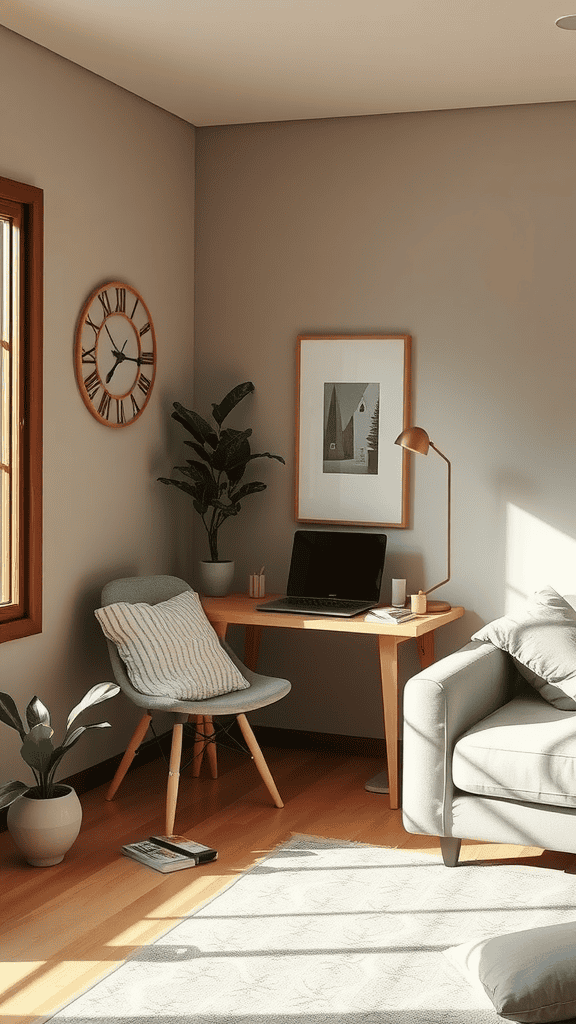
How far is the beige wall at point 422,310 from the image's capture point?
4.35 m

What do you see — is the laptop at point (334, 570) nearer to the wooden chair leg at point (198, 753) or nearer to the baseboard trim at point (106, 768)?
the wooden chair leg at point (198, 753)

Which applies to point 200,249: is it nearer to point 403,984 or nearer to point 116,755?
point 116,755

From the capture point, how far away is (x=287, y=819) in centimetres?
392

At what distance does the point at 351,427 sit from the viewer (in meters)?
4.66

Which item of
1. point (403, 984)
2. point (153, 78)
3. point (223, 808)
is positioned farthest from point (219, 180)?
point (403, 984)

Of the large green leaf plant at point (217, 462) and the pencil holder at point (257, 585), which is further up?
the large green leaf plant at point (217, 462)

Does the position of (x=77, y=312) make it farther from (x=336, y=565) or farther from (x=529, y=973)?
(x=529, y=973)

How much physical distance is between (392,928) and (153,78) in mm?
3118

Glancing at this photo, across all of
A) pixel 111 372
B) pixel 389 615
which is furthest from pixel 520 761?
pixel 111 372

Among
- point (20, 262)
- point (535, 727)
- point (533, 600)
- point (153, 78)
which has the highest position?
point (153, 78)

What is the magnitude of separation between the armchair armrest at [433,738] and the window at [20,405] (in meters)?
1.38

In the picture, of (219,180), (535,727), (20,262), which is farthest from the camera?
(219,180)

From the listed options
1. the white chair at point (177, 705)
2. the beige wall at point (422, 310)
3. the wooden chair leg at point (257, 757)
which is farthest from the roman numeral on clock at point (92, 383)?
the wooden chair leg at point (257, 757)

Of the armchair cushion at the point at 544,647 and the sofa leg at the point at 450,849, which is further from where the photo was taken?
the armchair cushion at the point at 544,647
